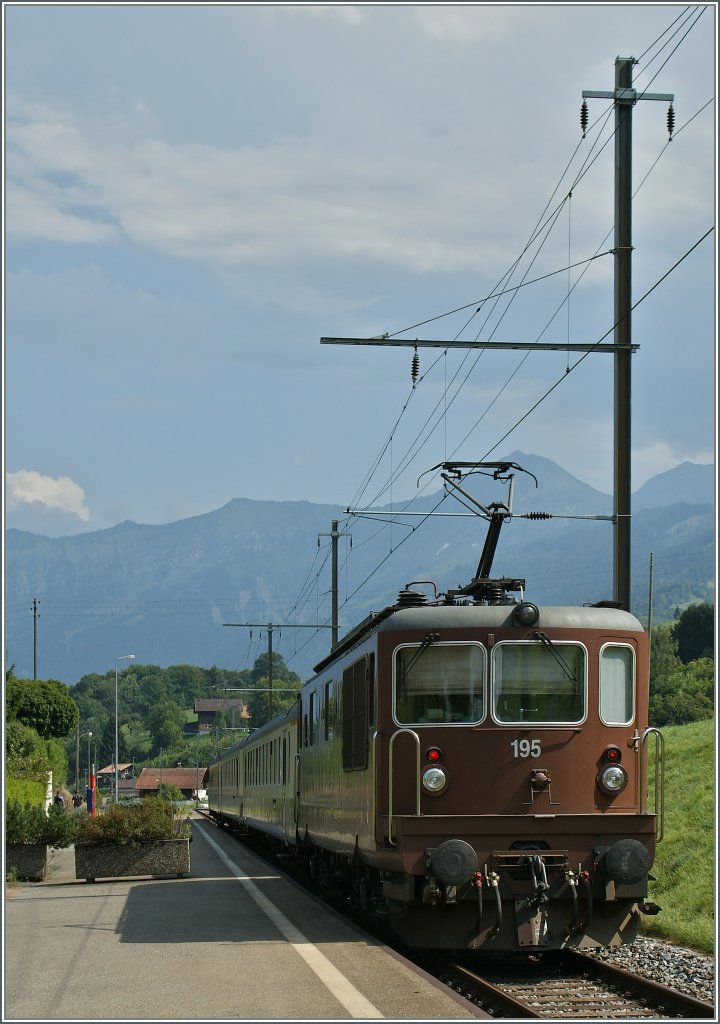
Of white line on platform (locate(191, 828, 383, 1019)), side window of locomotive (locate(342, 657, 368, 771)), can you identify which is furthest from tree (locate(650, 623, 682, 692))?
white line on platform (locate(191, 828, 383, 1019))

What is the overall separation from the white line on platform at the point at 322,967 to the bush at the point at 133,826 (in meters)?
4.35

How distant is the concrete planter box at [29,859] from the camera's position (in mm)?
21734

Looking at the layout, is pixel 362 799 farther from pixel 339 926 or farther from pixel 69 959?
pixel 69 959

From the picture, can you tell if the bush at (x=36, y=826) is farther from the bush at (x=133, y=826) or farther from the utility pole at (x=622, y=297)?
the utility pole at (x=622, y=297)

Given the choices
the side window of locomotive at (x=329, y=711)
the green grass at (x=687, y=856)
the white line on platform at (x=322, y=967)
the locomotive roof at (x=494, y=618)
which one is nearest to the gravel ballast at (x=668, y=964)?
the green grass at (x=687, y=856)

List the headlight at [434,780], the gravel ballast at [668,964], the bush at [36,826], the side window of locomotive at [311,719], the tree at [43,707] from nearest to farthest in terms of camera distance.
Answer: the gravel ballast at [668,964]
the headlight at [434,780]
the side window of locomotive at [311,719]
the bush at [36,826]
the tree at [43,707]

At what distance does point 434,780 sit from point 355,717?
1.99 metres

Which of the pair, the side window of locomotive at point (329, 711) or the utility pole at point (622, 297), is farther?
the utility pole at point (622, 297)

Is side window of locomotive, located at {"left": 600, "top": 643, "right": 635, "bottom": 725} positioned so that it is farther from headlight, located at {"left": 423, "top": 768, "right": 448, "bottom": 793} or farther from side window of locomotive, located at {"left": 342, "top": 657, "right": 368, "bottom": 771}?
side window of locomotive, located at {"left": 342, "top": 657, "right": 368, "bottom": 771}

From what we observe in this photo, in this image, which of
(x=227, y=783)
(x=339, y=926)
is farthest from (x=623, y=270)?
(x=227, y=783)

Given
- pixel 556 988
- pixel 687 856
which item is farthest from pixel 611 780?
pixel 687 856

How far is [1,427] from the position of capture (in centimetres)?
1283

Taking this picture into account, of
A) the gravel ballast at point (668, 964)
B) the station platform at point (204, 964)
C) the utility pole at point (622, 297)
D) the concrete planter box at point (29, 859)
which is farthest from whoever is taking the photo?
the concrete planter box at point (29, 859)

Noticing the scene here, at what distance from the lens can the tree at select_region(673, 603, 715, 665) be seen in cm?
10456
